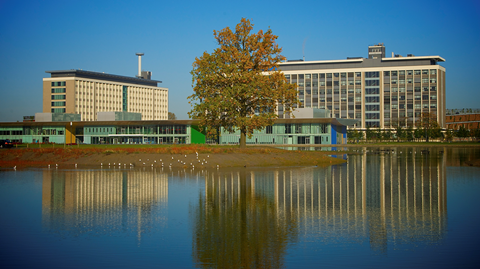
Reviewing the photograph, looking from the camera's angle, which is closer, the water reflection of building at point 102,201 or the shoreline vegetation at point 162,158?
the water reflection of building at point 102,201

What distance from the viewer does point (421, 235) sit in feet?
44.3

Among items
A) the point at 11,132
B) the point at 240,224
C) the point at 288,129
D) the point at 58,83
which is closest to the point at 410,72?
the point at 288,129

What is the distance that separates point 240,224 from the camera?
14961mm

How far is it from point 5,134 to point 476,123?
566 ft

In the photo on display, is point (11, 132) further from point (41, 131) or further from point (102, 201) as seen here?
point (102, 201)

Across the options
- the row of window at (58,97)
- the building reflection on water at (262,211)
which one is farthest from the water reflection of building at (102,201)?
the row of window at (58,97)

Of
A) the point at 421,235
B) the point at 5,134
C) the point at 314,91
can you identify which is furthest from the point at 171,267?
the point at 314,91

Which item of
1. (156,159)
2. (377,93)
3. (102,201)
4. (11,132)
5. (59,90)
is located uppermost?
(59,90)

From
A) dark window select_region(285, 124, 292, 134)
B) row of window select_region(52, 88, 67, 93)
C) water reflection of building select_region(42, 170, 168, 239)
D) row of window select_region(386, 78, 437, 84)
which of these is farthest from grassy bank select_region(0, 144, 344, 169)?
row of window select_region(52, 88, 67, 93)

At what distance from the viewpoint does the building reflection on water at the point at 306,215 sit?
40.5ft

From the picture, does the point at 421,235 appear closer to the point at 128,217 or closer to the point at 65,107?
the point at 128,217

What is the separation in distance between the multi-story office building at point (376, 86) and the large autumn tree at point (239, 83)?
116 m

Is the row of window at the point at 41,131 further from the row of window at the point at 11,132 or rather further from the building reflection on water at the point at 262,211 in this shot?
the building reflection on water at the point at 262,211

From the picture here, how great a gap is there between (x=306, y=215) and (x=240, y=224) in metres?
3.11
